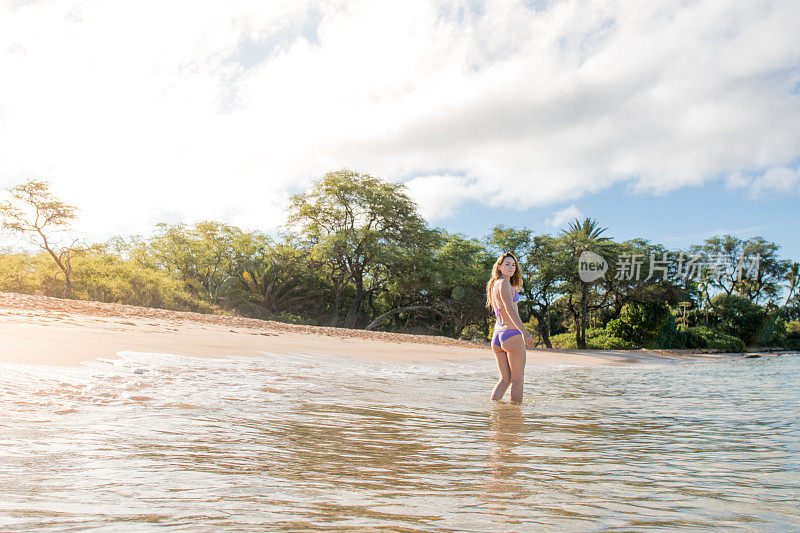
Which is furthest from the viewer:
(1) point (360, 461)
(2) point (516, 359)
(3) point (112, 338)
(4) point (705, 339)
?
(4) point (705, 339)

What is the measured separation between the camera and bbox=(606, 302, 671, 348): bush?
120 ft

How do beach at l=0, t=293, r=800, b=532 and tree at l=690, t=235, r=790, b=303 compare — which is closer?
beach at l=0, t=293, r=800, b=532

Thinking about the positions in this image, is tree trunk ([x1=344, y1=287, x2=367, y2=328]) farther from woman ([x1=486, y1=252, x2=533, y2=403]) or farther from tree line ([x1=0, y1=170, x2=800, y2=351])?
woman ([x1=486, y1=252, x2=533, y2=403])

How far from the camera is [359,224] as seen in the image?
2986 centimetres

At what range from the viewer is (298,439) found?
2836 mm

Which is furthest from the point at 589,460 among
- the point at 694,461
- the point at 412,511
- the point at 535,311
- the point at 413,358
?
the point at 535,311

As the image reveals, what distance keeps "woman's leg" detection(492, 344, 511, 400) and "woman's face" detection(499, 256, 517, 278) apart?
0.93 meters

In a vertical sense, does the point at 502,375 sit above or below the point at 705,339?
above

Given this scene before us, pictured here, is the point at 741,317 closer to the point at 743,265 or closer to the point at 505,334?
the point at 743,265

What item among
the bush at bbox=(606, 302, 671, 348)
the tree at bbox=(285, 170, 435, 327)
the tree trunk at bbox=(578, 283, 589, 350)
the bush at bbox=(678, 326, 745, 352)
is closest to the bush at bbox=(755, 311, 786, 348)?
the bush at bbox=(678, 326, 745, 352)

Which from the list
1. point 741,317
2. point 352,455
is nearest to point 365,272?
point 352,455

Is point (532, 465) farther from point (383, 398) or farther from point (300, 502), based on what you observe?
point (383, 398)

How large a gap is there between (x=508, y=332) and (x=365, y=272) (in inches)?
958

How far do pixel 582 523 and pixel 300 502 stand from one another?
93 centimetres
